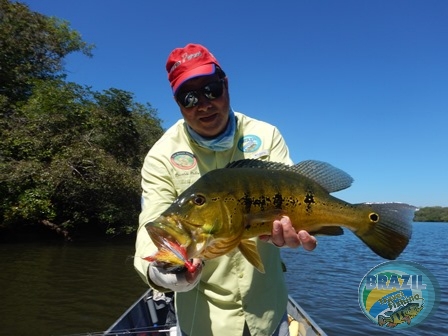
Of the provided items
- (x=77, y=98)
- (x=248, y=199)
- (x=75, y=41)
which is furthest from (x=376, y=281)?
(x=75, y=41)

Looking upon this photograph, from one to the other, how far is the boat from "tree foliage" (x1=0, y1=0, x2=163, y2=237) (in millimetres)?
15054

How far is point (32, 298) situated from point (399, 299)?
11.5 metres

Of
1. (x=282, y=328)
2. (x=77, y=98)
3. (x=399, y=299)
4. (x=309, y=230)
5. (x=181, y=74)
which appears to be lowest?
(x=399, y=299)

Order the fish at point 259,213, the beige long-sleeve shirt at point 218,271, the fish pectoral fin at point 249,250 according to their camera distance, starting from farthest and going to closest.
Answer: the beige long-sleeve shirt at point 218,271 → the fish pectoral fin at point 249,250 → the fish at point 259,213

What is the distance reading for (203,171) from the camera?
2.73 meters

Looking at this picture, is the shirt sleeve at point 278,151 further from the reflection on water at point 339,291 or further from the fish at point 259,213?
the reflection on water at point 339,291

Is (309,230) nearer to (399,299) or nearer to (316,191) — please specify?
(316,191)

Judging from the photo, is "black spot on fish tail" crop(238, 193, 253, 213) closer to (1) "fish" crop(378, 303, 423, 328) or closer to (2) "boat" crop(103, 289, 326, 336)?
(2) "boat" crop(103, 289, 326, 336)

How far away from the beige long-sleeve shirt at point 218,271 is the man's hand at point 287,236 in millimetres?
493

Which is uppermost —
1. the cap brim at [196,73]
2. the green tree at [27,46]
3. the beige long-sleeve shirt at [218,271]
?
the green tree at [27,46]

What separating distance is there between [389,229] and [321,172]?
0.51m

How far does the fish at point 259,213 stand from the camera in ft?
6.15

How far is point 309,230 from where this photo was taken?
2223mm

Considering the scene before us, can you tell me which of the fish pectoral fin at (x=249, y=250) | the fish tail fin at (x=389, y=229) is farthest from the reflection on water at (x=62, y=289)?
the fish tail fin at (x=389, y=229)
